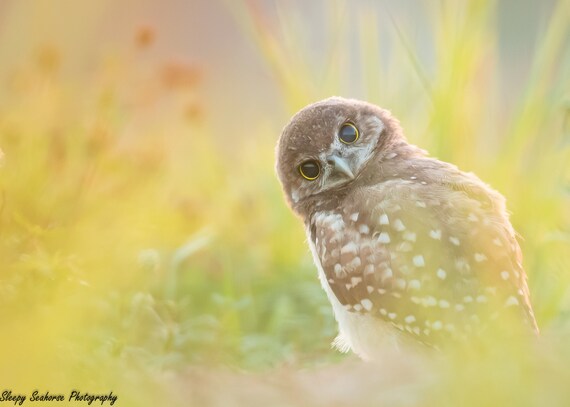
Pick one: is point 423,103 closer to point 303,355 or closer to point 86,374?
point 303,355

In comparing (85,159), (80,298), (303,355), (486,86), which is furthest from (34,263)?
(486,86)

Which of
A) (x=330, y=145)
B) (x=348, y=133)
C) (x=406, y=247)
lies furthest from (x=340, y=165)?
(x=406, y=247)

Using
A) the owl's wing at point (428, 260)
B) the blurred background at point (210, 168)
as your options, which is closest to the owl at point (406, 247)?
the owl's wing at point (428, 260)

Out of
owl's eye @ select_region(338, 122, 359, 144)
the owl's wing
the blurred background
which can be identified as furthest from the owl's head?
the blurred background

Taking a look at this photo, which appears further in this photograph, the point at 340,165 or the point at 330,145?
the point at 330,145

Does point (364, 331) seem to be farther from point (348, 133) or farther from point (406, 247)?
point (348, 133)

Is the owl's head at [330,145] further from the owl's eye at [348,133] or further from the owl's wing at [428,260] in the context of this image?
the owl's wing at [428,260]
